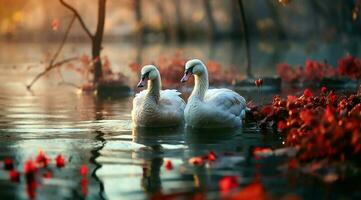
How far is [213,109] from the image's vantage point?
1647 cm

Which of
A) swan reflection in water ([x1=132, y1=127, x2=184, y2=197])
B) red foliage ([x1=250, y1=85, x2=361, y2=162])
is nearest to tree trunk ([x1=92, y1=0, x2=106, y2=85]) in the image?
swan reflection in water ([x1=132, y1=127, x2=184, y2=197])

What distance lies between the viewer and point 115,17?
444ft

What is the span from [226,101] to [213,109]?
350 millimetres

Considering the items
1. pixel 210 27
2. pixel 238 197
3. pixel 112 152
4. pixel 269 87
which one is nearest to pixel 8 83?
pixel 269 87

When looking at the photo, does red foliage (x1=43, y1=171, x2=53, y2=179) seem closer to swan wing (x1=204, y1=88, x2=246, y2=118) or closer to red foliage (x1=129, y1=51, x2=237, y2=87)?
swan wing (x1=204, y1=88, x2=246, y2=118)

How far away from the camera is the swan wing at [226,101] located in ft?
54.5

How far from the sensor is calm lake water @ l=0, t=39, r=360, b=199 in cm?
1044

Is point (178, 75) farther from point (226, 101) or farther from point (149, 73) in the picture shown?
point (226, 101)

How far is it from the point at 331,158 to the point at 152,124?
19.7ft

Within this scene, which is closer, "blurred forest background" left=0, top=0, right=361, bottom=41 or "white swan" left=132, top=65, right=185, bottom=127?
"white swan" left=132, top=65, right=185, bottom=127

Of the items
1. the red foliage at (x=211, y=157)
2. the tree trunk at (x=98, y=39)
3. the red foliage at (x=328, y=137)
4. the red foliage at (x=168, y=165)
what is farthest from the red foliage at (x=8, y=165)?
the tree trunk at (x=98, y=39)

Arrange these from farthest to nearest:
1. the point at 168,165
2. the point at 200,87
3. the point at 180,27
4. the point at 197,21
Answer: the point at 197,21 < the point at 180,27 < the point at 200,87 < the point at 168,165

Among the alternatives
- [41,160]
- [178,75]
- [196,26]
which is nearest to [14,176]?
[41,160]

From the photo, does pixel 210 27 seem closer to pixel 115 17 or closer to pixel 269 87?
pixel 115 17
